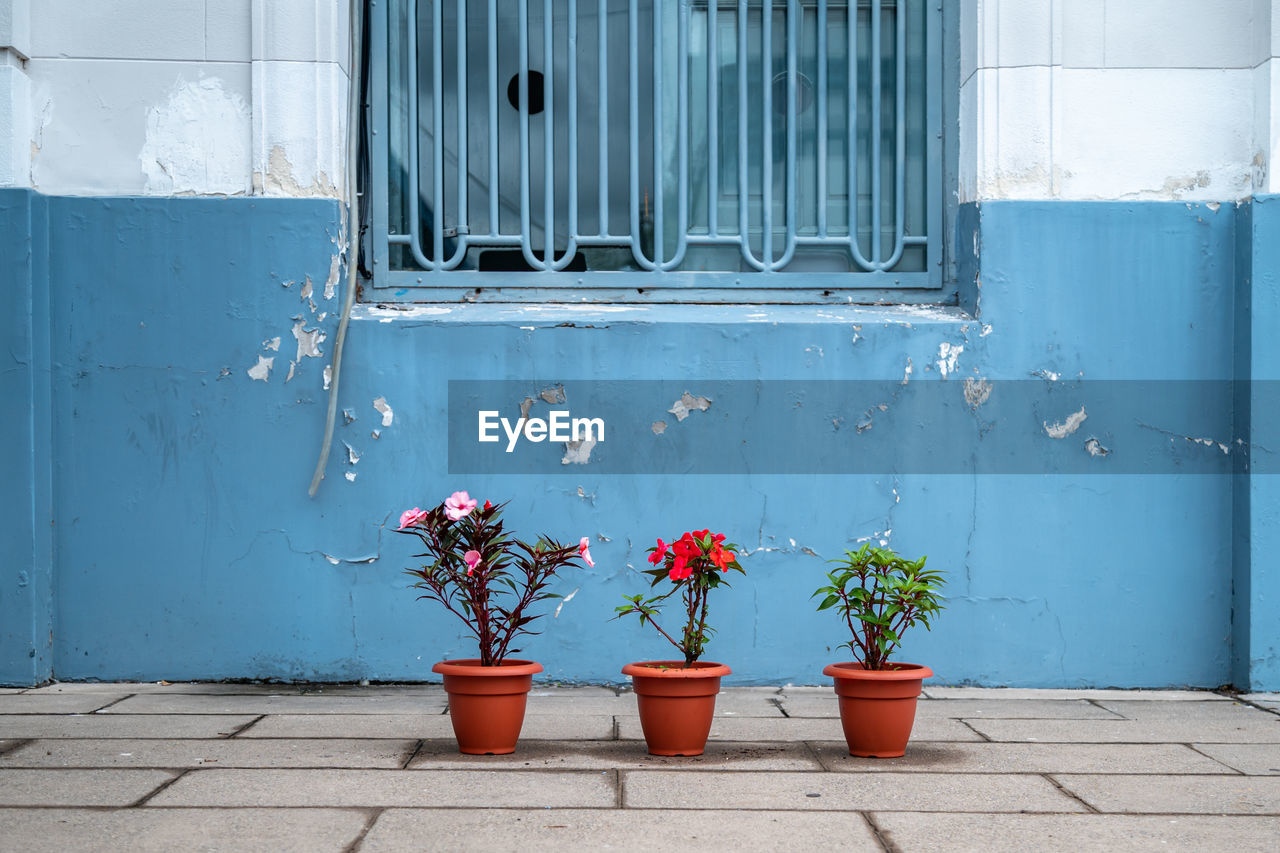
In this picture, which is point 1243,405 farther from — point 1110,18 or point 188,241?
point 188,241

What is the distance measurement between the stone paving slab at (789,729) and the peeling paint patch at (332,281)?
2.16 m

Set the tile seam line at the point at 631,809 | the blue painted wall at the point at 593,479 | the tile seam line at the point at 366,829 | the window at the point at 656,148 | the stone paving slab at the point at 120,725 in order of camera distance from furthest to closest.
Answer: the window at the point at 656,148 < the blue painted wall at the point at 593,479 < the stone paving slab at the point at 120,725 < the tile seam line at the point at 631,809 < the tile seam line at the point at 366,829

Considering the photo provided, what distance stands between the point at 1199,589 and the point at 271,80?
4.49m

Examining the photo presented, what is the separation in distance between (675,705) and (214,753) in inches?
59.6

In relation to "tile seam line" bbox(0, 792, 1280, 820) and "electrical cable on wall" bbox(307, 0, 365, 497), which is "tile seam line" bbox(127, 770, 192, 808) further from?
"electrical cable on wall" bbox(307, 0, 365, 497)

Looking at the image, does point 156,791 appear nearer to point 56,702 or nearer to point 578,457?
point 56,702

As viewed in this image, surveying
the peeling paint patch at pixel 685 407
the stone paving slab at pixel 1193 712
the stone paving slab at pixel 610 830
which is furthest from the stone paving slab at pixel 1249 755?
the peeling paint patch at pixel 685 407

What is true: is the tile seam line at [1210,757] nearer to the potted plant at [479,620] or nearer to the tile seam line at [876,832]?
the tile seam line at [876,832]

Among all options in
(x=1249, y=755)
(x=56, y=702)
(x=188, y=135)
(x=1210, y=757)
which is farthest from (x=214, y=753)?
(x=1249, y=755)

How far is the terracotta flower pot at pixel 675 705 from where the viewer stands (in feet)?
13.1

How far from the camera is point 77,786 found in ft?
11.9

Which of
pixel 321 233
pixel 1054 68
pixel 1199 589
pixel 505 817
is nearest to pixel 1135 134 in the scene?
pixel 1054 68

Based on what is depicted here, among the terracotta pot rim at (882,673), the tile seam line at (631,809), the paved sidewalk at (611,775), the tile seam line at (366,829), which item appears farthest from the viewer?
the terracotta pot rim at (882,673)

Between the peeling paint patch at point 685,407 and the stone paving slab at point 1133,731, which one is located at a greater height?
the peeling paint patch at point 685,407
